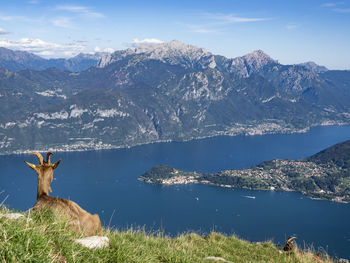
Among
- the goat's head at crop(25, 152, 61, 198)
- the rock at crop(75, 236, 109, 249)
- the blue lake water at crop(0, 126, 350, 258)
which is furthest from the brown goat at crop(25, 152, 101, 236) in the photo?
the blue lake water at crop(0, 126, 350, 258)

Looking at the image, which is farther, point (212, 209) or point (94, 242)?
point (212, 209)

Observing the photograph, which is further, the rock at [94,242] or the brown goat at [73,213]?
the brown goat at [73,213]

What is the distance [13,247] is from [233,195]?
18505 cm

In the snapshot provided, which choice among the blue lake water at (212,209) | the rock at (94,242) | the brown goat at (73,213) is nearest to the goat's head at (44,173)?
the brown goat at (73,213)

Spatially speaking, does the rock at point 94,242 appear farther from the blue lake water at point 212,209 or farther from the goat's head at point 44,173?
the blue lake water at point 212,209

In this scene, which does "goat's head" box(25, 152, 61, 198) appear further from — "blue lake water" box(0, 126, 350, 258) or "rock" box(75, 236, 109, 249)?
"blue lake water" box(0, 126, 350, 258)

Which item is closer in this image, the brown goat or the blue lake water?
the brown goat

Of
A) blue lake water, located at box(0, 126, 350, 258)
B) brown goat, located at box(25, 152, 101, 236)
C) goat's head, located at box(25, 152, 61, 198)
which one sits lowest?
blue lake water, located at box(0, 126, 350, 258)

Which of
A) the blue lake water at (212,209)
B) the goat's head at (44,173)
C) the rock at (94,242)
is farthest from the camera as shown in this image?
the blue lake water at (212,209)

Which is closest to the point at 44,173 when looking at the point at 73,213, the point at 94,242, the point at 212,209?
the point at 73,213

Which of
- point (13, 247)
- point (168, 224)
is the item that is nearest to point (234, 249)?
point (13, 247)

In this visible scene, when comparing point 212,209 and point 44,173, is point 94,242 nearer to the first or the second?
point 44,173

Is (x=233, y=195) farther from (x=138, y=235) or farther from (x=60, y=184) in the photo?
(x=138, y=235)

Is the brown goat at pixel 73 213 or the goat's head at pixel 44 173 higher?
the goat's head at pixel 44 173
